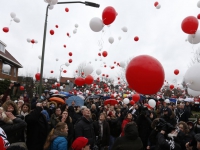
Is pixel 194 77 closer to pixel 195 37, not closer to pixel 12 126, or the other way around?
pixel 195 37

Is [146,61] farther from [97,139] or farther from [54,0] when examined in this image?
[54,0]

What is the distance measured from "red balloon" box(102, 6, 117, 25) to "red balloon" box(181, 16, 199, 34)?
86.0 inches

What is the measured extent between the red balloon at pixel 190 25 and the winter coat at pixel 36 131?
4.39 meters

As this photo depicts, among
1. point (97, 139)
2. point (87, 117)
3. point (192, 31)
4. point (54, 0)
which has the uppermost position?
→ point (54, 0)

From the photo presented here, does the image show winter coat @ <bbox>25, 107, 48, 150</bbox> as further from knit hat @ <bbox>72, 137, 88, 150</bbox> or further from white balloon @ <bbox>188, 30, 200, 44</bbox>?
white balloon @ <bbox>188, 30, 200, 44</bbox>

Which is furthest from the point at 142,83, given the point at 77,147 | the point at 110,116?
the point at 110,116

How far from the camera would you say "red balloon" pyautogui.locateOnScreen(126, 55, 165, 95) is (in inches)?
159

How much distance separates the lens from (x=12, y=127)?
3.92 m

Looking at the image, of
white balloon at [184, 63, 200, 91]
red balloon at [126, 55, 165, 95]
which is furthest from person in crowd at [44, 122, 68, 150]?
white balloon at [184, 63, 200, 91]

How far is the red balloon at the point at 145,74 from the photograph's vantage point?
404 cm

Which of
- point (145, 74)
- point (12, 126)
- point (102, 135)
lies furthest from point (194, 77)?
point (12, 126)

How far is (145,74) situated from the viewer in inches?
159

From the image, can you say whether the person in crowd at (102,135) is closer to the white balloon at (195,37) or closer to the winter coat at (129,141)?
the winter coat at (129,141)

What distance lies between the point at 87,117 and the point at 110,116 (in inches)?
106
